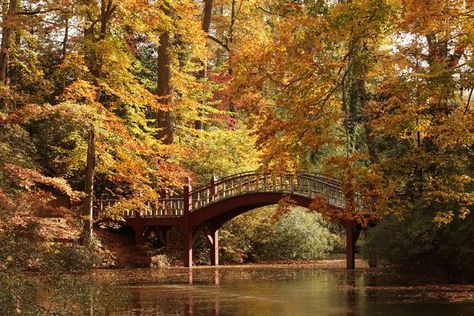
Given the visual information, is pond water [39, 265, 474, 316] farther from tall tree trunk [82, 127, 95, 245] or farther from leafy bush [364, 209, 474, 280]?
tall tree trunk [82, 127, 95, 245]

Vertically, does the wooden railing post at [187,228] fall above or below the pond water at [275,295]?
above

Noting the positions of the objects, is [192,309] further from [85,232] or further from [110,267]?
[110,267]

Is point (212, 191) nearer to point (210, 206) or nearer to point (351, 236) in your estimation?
point (210, 206)

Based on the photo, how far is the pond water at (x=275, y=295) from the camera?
40.0 feet

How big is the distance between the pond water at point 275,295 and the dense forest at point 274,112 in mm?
1489

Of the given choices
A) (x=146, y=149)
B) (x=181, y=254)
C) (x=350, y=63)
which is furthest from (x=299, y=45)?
(x=181, y=254)

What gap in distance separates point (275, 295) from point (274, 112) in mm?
4835

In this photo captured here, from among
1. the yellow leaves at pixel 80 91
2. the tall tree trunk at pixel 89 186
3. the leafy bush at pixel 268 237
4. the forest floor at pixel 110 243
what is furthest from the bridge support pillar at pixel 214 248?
the yellow leaves at pixel 80 91

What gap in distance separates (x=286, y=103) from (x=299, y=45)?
1081mm

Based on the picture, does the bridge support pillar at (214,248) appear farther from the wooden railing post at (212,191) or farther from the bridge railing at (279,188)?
the wooden railing post at (212,191)

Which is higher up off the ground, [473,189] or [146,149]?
[146,149]

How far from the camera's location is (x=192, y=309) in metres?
12.6

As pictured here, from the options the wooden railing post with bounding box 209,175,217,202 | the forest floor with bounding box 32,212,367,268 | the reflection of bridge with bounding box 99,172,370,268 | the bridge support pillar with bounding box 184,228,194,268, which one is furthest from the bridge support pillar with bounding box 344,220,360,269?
the bridge support pillar with bounding box 184,228,194,268

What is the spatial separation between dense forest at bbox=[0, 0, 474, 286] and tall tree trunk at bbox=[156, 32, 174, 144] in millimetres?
71
